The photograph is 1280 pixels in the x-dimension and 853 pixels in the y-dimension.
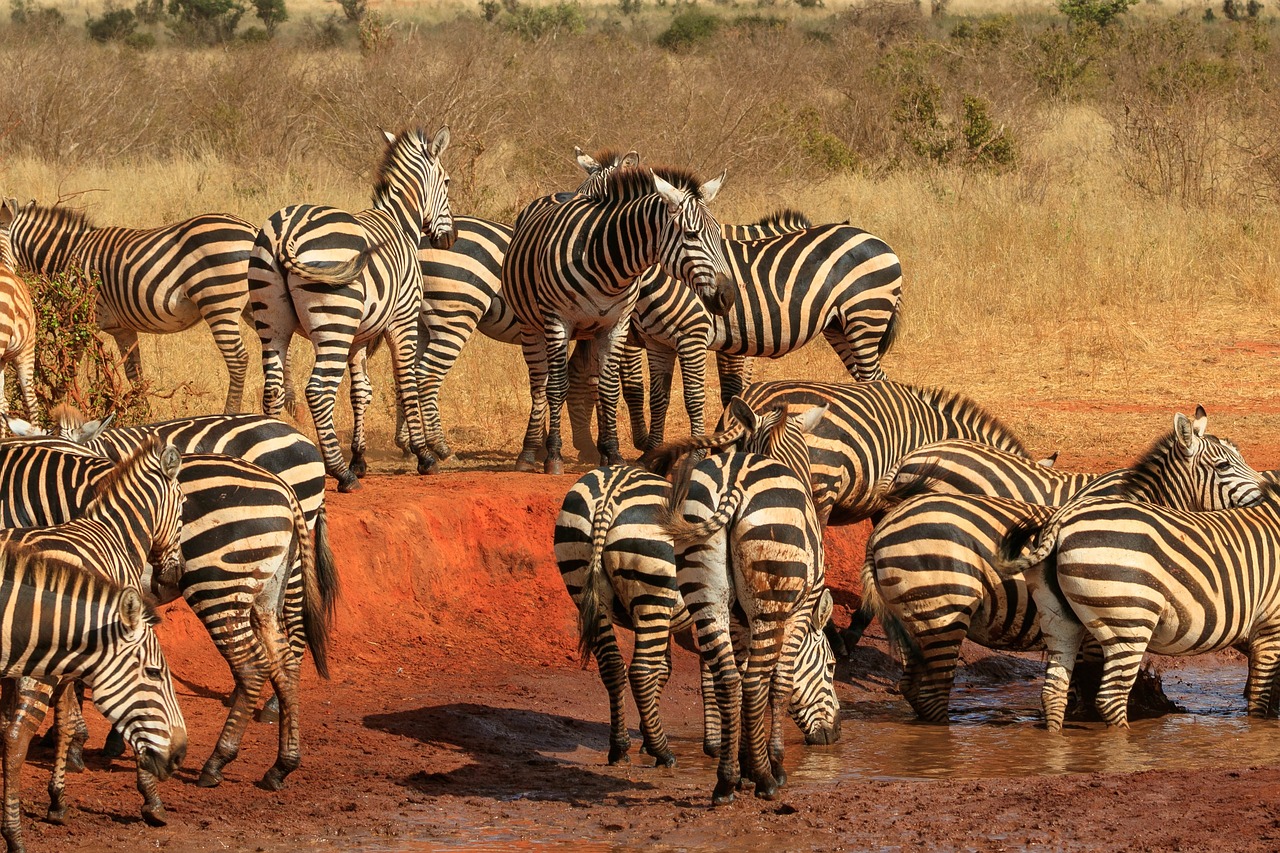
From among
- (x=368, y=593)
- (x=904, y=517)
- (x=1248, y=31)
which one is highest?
(x=1248, y=31)

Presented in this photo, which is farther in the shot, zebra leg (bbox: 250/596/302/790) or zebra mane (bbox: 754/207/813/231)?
zebra mane (bbox: 754/207/813/231)

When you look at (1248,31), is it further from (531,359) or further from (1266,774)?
(1266,774)

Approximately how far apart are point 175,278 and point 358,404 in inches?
65.1

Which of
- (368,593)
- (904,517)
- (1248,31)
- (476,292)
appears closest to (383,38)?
(476,292)

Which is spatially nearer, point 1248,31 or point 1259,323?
point 1259,323

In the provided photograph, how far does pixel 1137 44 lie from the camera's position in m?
28.3

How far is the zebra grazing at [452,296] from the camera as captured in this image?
36.7ft

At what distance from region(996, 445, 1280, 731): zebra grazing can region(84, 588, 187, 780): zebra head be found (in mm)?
3809

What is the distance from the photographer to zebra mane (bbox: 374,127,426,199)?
10.9 meters

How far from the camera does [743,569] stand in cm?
604

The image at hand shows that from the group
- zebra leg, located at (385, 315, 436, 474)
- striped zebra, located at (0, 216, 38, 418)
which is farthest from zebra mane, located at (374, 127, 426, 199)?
striped zebra, located at (0, 216, 38, 418)

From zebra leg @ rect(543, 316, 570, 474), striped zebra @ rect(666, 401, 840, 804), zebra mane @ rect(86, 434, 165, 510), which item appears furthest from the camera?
zebra leg @ rect(543, 316, 570, 474)

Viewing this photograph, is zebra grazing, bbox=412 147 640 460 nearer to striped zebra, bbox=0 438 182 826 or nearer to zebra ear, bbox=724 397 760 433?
zebra ear, bbox=724 397 760 433

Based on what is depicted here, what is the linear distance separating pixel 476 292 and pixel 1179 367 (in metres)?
6.71
